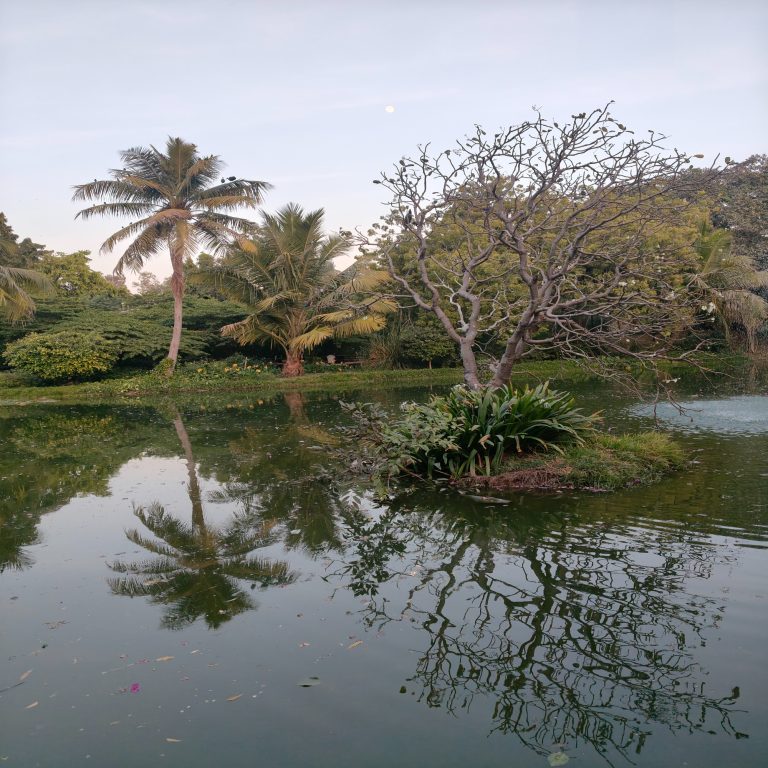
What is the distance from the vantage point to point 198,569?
19.6ft

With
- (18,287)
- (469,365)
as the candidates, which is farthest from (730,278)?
(18,287)

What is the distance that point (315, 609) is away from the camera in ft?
16.4

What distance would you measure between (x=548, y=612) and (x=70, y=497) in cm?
672

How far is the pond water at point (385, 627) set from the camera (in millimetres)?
3459

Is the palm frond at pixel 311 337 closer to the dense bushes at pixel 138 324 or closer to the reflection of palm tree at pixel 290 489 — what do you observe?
the dense bushes at pixel 138 324

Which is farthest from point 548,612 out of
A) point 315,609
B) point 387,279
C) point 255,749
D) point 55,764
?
point 387,279

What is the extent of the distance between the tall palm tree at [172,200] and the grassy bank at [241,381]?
366cm

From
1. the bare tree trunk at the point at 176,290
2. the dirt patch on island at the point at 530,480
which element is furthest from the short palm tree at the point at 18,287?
the dirt patch on island at the point at 530,480

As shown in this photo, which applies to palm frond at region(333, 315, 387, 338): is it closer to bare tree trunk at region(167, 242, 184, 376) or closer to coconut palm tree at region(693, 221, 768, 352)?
bare tree trunk at region(167, 242, 184, 376)

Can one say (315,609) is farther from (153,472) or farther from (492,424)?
(153,472)

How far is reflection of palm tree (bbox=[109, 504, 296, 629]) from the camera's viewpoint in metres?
5.13

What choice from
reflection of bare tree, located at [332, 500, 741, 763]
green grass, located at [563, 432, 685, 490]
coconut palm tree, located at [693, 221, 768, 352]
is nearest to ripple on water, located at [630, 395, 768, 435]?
green grass, located at [563, 432, 685, 490]

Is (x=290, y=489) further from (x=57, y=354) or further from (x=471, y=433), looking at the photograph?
(x=57, y=354)

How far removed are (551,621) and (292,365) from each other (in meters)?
22.3
